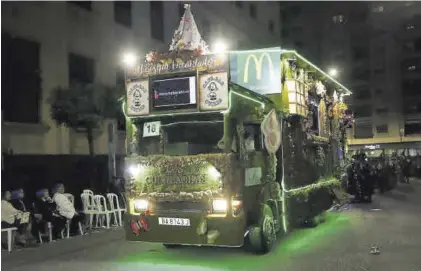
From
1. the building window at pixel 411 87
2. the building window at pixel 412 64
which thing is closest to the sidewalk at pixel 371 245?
the building window at pixel 411 87

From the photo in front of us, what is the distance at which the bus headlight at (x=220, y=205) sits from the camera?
802 cm

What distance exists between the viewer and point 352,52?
66.3 metres

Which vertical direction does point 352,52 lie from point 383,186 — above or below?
above

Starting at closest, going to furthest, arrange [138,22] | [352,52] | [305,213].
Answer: [305,213] < [138,22] < [352,52]

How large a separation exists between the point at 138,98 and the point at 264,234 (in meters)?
3.16

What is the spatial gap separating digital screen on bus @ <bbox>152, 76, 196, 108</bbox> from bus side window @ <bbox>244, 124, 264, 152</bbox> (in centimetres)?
115

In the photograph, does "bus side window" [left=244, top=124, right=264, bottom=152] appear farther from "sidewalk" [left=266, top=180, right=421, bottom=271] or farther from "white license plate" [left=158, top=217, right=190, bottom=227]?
"sidewalk" [left=266, top=180, right=421, bottom=271]

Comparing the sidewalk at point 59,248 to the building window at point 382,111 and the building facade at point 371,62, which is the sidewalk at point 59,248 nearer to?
the building facade at point 371,62

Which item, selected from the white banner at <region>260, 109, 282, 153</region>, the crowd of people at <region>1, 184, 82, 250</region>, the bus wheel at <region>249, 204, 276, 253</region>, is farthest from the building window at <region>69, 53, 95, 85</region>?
the bus wheel at <region>249, 204, 276, 253</region>

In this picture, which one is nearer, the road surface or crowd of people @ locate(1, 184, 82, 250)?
the road surface

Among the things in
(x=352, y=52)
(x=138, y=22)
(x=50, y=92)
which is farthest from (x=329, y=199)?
(x=352, y=52)

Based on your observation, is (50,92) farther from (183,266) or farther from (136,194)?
(183,266)

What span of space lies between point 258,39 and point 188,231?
27413mm

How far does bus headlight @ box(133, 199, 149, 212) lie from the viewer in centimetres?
855
